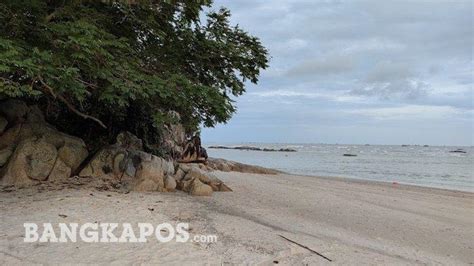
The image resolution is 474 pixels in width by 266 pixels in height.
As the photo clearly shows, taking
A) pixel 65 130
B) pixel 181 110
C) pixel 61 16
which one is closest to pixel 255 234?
pixel 181 110

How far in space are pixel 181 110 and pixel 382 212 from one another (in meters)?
4.67

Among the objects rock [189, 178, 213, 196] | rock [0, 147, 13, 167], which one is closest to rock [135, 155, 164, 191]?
rock [189, 178, 213, 196]

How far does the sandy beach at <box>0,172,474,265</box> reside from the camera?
14.7 feet

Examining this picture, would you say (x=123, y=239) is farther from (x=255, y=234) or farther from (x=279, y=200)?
(x=279, y=200)

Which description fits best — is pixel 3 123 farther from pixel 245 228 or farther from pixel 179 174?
pixel 245 228

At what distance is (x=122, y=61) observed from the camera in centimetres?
707

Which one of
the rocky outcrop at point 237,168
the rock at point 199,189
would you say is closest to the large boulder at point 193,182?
the rock at point 199,189

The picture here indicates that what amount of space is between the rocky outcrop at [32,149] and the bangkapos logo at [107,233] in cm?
293

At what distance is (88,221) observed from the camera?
545 cm

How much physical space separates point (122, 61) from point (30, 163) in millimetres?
2813

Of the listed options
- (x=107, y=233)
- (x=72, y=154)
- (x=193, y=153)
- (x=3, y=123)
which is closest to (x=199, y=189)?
(x=72, y=154)

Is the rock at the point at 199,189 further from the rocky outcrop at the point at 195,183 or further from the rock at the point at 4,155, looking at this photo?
the rock at the point at 4,155

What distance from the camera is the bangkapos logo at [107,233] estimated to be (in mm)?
4844

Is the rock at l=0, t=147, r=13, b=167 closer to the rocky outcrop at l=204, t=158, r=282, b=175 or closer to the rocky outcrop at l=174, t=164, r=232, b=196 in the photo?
the rocky outcrop at l=174, t=164, r=232, b=196
